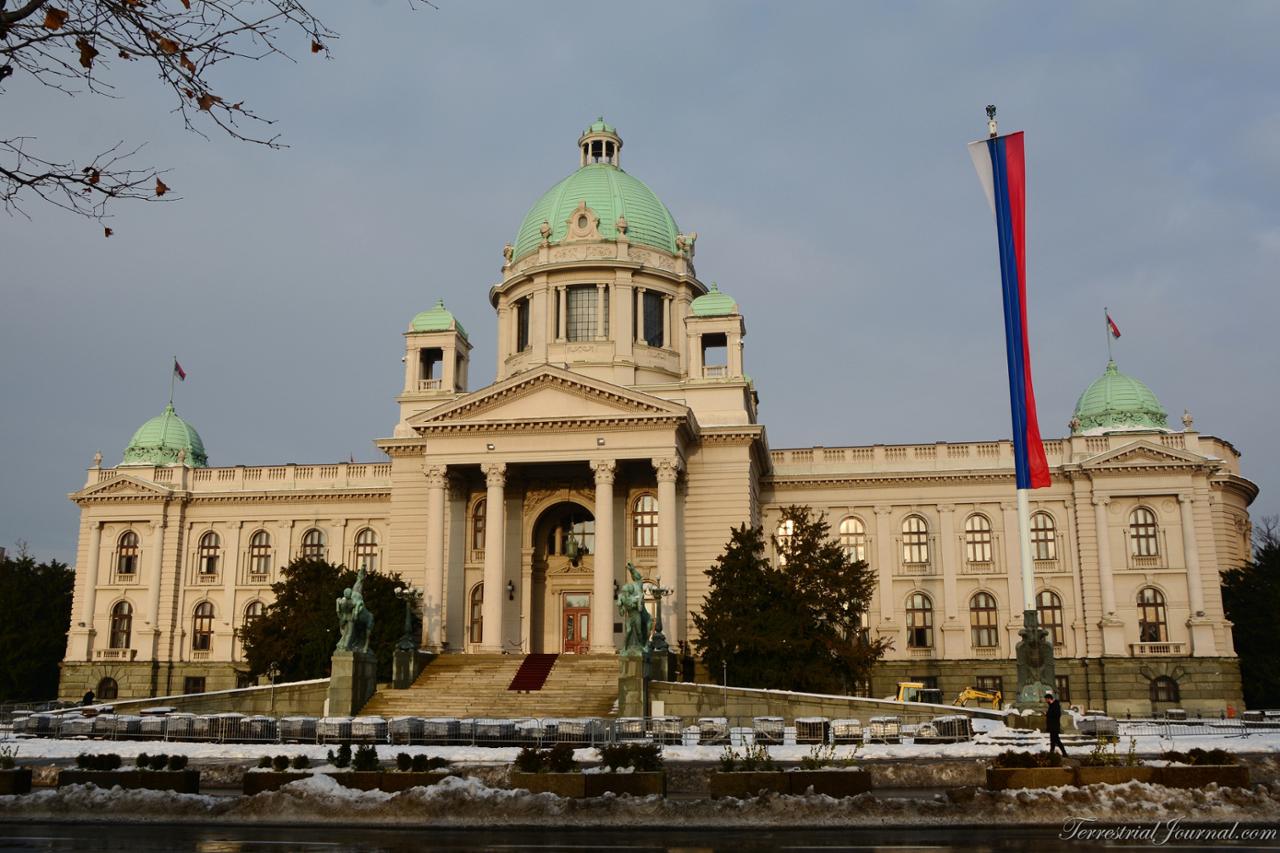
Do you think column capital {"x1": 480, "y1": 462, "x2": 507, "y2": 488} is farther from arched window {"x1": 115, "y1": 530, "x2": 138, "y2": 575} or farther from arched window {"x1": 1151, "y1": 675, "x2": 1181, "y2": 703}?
arched window {"x1": 1151, "y1": 675, "x2": 1181, "y2": 703}

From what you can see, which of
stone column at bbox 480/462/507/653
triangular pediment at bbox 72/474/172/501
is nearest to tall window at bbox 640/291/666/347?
stone column at bbox 480/462/507/653

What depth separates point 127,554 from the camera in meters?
64.6

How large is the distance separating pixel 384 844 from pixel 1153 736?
Answer: 951 inches

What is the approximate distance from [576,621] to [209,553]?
76.6ft

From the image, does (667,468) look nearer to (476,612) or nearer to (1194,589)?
(476,612)

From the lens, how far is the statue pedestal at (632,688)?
39.0m

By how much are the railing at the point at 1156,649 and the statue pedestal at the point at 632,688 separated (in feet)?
90.0

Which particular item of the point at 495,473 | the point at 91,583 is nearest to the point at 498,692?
the point at 495,473

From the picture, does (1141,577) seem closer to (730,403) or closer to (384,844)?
(730,403)

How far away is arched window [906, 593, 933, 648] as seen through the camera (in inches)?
2254

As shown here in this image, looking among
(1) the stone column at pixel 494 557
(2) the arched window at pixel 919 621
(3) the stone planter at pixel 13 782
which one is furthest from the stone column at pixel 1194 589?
(3) the stone planter at pixel 13 782

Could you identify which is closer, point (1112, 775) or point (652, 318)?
point (1112, 775)

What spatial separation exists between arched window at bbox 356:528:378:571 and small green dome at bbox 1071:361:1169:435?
124 feet

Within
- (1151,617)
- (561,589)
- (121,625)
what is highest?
(561,589)
